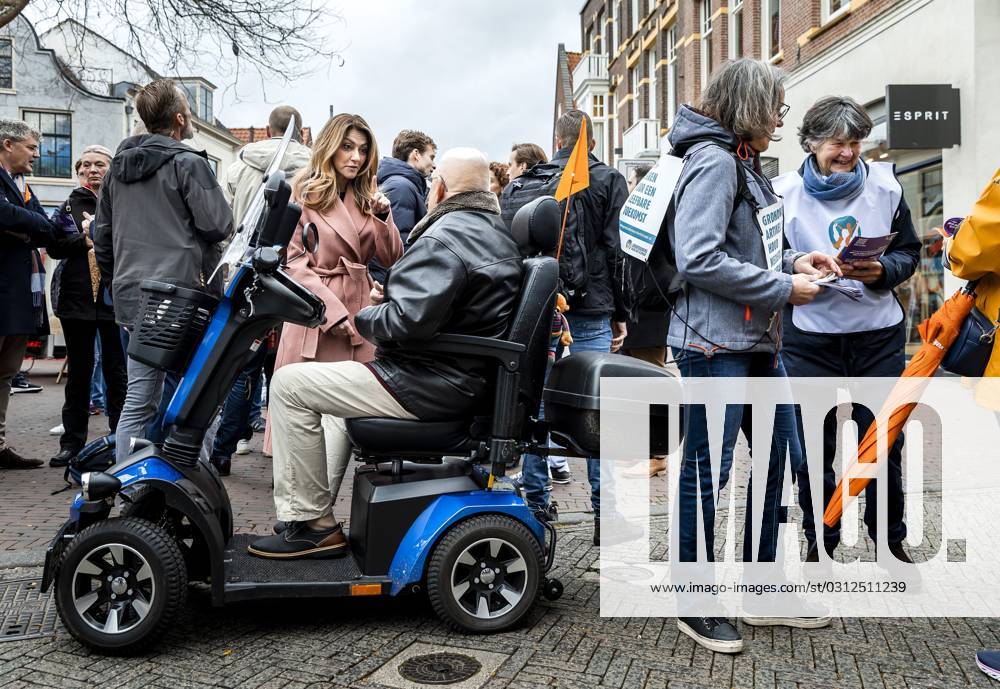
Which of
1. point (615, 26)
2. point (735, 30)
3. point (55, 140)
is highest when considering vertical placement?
point (615, 26)

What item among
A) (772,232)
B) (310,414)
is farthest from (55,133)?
(772,232)

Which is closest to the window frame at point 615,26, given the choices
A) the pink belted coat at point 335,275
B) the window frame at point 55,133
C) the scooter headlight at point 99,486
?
the window frame at point 55,133

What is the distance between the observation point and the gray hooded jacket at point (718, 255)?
3.11m

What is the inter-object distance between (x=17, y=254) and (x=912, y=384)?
5.26 m

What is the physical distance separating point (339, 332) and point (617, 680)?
6.94ft

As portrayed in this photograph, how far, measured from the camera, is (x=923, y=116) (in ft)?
38.7

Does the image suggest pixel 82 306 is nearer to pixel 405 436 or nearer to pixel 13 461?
pixel 13 461

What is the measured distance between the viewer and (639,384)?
3.27 meters

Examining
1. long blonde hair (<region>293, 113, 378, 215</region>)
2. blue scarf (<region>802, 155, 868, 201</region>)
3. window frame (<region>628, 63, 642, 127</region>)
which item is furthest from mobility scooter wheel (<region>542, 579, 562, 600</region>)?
window frame (<region>628, 63, 642, 127</region>)

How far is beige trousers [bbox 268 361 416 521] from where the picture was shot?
330 cm

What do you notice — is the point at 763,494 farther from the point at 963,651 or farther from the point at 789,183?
the point at 789,183

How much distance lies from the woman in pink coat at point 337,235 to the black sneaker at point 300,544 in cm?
104

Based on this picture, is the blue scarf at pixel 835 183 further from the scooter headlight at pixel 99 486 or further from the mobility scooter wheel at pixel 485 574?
the scooter headlight at pixel 99 486

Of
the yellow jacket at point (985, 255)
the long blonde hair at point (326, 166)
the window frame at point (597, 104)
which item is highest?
the window frame at point (597, 104)
